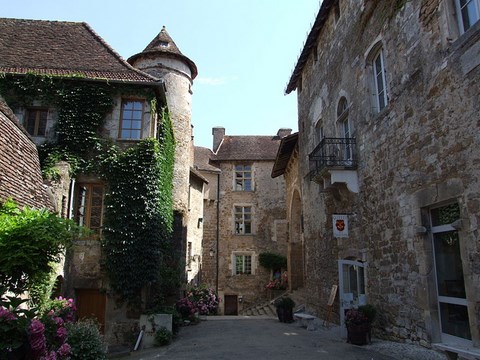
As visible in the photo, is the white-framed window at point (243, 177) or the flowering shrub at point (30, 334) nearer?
the flowering shrub at point (30, 334)

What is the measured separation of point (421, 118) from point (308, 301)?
29.9ft

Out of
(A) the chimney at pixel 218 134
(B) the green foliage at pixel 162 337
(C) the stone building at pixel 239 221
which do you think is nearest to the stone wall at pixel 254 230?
(C) the stone building at pixel 239 221

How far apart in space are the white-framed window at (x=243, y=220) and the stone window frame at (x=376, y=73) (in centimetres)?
1786

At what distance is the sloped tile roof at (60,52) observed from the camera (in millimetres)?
12388

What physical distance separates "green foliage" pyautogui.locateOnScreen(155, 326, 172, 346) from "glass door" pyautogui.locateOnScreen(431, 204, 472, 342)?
20.9 feet

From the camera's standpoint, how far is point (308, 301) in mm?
14305

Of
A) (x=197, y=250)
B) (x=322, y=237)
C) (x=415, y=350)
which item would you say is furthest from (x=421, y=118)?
(x=197, y=250)

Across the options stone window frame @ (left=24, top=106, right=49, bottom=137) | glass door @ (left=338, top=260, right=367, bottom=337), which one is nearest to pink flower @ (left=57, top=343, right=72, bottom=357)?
glass door @ (left=338, top=260, right=367, bottom=337)

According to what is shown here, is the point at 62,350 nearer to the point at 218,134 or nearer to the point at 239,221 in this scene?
the point at 239,221

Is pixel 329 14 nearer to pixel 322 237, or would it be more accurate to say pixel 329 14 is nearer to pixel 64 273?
pixel 322 237

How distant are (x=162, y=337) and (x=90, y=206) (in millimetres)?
4212

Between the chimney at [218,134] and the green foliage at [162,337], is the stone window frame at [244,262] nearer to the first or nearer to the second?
the chimney at [218,134]

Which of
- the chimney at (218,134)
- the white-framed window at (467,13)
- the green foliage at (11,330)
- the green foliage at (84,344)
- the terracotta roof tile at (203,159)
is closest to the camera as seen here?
the green foliage at (11,330)

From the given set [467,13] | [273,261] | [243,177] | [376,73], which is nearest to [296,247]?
[273,261]
